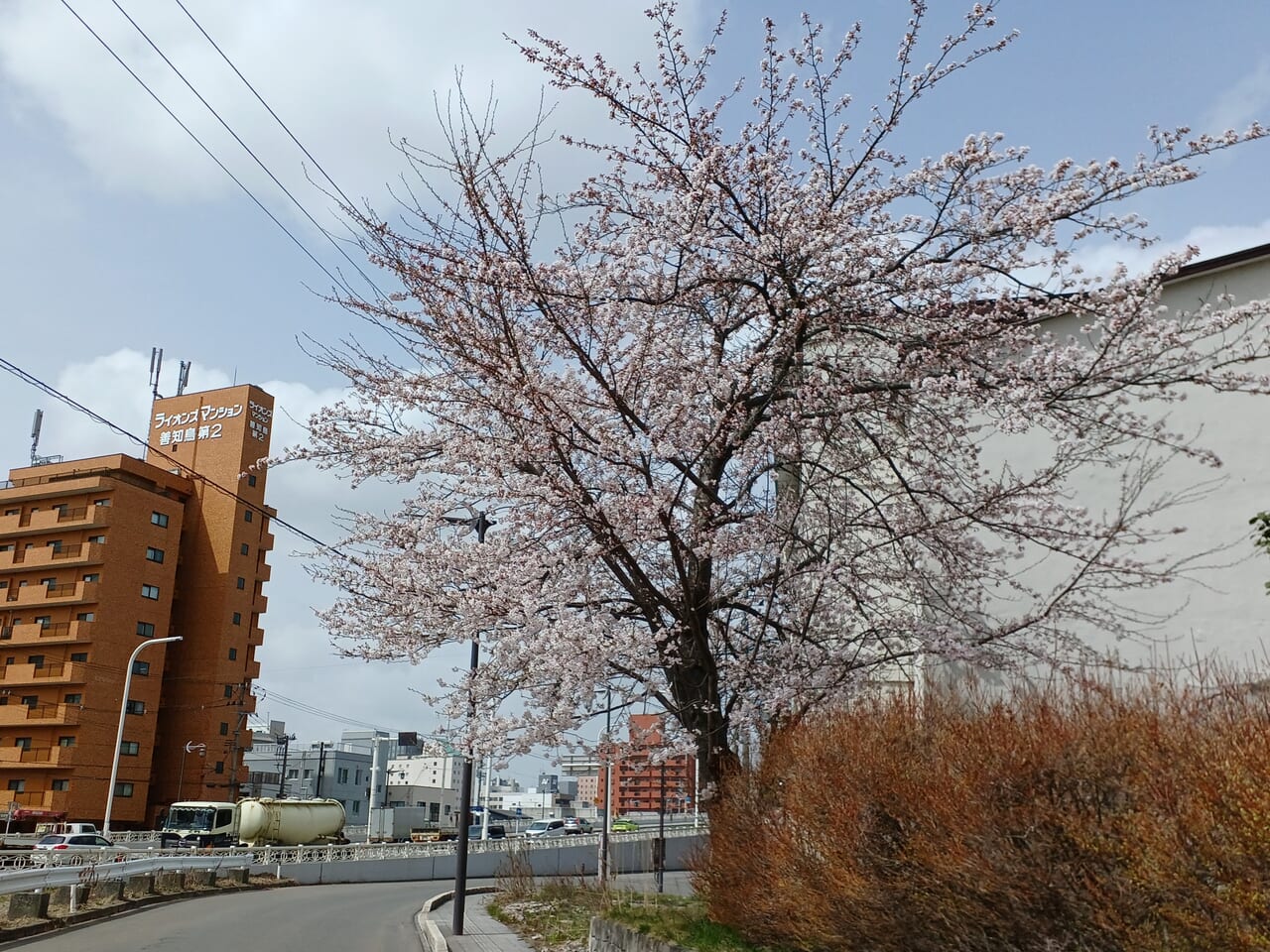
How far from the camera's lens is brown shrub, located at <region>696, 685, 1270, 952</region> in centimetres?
395

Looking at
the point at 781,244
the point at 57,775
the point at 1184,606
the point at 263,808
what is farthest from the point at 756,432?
the point at 57,775

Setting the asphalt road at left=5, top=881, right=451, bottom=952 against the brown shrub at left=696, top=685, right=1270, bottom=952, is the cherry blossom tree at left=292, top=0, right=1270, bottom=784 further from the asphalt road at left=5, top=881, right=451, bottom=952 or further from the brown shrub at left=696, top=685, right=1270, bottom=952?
the asphalt road at left=5, top=881, right=451, bottom=952

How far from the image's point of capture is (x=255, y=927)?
18.8 meters

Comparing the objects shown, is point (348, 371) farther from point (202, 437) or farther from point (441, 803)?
point (441, 803)

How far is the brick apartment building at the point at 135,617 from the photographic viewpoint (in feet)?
189

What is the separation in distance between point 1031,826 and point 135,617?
66.6 meters

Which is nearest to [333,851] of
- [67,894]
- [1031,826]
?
[67,894]

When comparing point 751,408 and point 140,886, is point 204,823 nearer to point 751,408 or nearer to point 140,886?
point 140,886

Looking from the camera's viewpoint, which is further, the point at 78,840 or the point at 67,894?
the point at 78,840

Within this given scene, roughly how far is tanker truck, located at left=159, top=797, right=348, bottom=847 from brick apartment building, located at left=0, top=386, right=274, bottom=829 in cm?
1095

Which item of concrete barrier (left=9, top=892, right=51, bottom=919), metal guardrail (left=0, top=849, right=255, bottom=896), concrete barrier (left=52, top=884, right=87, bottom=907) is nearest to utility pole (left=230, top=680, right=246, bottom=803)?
metal guardrail (left=0, top=849, right=255, bottom=896)

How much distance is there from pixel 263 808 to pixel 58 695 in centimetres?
1937

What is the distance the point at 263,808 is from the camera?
48.2 m

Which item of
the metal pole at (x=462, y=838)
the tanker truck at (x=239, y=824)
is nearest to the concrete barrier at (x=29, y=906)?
the metal pole at (x=462, y=838)
